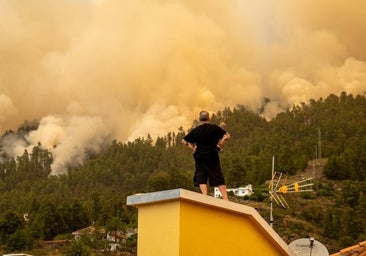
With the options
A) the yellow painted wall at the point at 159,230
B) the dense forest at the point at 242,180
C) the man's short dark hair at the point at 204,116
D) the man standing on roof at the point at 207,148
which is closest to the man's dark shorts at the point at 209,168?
the man standing on roof at the point at 207,148

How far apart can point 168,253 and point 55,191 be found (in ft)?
343

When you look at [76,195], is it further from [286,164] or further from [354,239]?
→ [354,239]

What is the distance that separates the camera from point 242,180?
283 ft

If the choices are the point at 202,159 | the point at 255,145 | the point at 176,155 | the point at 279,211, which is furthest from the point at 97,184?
the point at 202,159

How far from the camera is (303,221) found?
63.9 meters

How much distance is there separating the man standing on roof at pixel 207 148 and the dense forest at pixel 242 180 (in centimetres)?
4491

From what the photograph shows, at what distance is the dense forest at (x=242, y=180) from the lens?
6277 centimetres

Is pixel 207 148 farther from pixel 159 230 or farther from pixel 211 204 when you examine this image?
pixel 159 230

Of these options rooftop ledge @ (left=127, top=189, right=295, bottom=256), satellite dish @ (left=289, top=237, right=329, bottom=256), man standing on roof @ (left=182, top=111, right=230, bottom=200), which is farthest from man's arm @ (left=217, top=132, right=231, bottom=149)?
satellite dish @ (left=289, top=237, right=329, bottom=256)

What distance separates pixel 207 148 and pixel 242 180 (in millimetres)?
80723

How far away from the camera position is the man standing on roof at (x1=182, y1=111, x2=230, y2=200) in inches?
237

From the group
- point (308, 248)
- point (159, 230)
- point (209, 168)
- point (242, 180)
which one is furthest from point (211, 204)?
point (242, 180)

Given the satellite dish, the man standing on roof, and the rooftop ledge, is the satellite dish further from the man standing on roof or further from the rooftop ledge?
the man standing on roof

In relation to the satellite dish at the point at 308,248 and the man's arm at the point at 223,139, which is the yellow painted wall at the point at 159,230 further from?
the satellite dish at the point at 308,248
